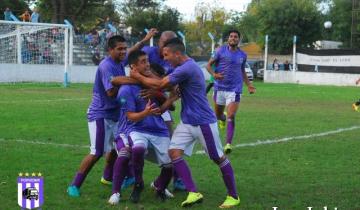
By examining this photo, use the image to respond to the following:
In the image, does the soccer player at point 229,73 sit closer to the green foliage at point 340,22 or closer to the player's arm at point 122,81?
the player's arm at point 122,81

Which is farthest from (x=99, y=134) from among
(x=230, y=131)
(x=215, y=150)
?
(x=230, y=131)

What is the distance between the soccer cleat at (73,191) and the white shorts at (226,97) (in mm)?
4874

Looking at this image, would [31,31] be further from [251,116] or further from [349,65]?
[349,65]

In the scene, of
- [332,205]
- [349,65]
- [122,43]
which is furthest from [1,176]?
[349,65]

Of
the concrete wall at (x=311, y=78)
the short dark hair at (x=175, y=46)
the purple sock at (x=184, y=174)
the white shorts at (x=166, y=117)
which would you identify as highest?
the short dark hair at (x=175, y=46)

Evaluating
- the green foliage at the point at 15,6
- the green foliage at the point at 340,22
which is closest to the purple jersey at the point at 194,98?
the green foliage at the point at 15,6

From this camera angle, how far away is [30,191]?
A: 4867 mm

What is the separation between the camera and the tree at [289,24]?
197ft

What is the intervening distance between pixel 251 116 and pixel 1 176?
9.35 meters

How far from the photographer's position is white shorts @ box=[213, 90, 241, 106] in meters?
11.5

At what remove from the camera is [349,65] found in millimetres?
39750

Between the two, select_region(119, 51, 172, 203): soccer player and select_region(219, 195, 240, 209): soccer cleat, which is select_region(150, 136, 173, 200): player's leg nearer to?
select_region(119, 51, 172, 203): soccer player

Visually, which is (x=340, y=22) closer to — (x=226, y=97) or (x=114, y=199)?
(x=226, y=97)

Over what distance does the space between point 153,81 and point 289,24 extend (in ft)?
181
